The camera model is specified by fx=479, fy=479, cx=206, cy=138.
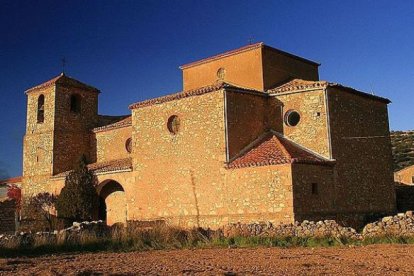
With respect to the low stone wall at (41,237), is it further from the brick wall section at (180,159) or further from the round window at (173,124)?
the round window at (173,124)

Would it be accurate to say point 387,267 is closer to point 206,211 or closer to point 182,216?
point 206,211

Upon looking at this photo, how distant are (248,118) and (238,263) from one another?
10223mm

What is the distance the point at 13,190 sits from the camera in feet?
111

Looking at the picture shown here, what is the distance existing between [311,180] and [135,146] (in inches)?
352

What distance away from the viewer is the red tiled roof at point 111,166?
2323 centimetres

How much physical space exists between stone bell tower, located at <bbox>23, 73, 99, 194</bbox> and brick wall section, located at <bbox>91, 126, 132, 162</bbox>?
76 centimetres

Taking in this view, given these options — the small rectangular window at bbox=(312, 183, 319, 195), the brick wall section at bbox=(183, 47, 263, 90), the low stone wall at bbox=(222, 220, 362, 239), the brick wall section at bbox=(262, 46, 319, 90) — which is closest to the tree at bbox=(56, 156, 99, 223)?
the brick wall section at bbox=(183, 47, 263, 90)

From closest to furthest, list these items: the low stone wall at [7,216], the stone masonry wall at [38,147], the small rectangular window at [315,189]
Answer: the small rectangular window at [315,189], the stone masonry wall at [38,147], the low stone wall at [7,216]

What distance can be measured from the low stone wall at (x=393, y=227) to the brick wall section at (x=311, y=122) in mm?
3566

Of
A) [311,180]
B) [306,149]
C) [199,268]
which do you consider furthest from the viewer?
[306,149]

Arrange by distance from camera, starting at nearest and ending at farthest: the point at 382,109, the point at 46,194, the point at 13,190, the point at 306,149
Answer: the point at 306,149 → the point at 382,109 → the point at 46,194 → the point at 13,190

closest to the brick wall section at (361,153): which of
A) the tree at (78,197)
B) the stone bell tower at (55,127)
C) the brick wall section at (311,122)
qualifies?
the brick wall section at (311,122)

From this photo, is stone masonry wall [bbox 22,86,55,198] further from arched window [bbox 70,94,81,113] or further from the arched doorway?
the arched doorway

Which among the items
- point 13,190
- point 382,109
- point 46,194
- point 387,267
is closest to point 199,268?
point 387,267
